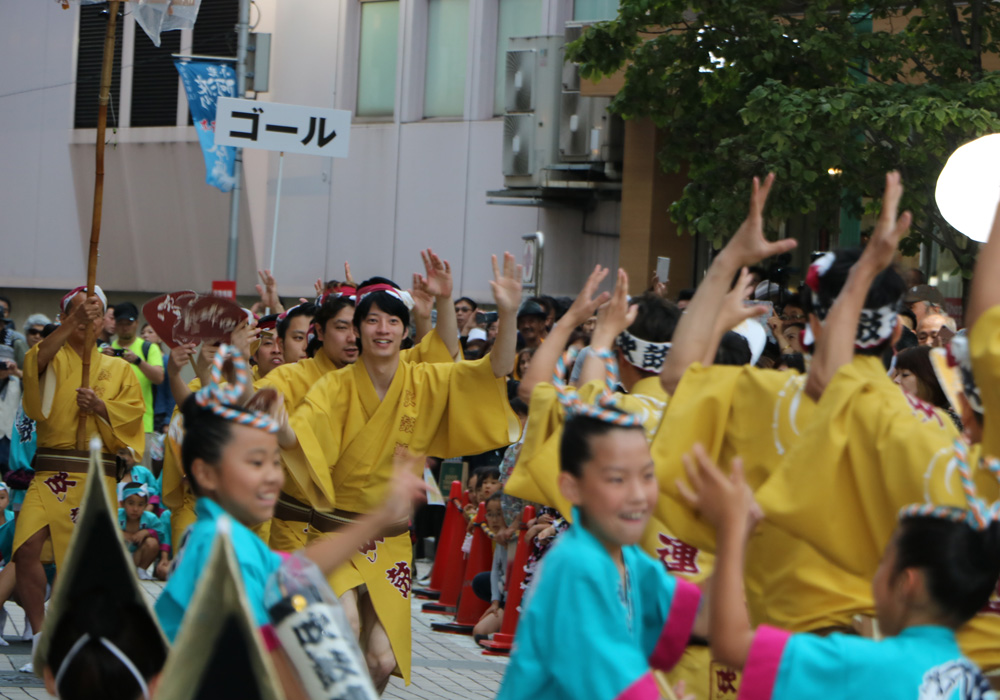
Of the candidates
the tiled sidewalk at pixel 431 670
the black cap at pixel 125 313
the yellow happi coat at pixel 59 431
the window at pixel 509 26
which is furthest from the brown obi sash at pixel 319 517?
the window at pixel 509 26

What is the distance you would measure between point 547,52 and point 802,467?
12437 mm

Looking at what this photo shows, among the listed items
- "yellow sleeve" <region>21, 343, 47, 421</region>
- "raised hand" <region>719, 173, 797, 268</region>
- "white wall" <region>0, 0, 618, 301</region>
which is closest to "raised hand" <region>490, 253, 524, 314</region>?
"raised hand" <region>719, 173, 797, 268</region>

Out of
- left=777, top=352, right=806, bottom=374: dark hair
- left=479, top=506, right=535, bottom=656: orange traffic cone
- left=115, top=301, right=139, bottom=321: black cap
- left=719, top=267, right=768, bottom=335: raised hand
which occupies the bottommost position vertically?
left=479, top=506, right=535, bottom=656: orange traffic cone

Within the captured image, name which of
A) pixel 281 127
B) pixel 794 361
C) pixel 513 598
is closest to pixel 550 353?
pixel 794 361

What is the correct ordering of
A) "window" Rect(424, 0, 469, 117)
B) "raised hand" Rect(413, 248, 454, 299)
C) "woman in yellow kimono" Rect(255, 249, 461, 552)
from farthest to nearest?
"window" Rect(424, 0, 469, 117) → "woman in yellow kimono" Rect(255, 249, 461, 552) → "raised hand" Rect(413, 248, 454, 299)

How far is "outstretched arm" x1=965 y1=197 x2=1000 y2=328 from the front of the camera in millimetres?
2969

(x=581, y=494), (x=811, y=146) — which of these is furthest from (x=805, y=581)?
(x=811, y=146)

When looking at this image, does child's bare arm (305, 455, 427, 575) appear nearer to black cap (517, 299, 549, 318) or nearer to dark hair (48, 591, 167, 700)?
dark hair (48, 591, 167, 700)

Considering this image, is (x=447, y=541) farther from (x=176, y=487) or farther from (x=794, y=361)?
(x=794, y=361)

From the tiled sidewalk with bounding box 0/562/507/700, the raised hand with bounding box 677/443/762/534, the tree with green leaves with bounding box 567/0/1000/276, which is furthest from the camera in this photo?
the tree with green leaves with bounding box 567/0/1000/276

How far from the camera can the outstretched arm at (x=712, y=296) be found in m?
3.62

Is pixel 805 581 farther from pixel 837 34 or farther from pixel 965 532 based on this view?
pixel 837 34

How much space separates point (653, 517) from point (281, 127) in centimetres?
812

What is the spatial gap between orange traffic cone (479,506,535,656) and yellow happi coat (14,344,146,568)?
7.23ft
